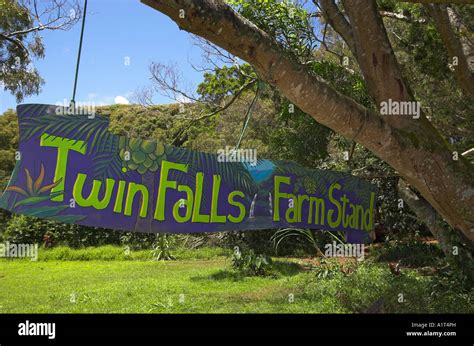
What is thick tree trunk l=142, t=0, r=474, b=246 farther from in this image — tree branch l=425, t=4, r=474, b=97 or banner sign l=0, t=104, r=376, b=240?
banner sign l=0, t=104, r=376, b=240

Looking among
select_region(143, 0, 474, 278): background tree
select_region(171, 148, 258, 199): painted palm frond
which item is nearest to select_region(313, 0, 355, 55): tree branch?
select_region(143, 0, 474, 278): background tree

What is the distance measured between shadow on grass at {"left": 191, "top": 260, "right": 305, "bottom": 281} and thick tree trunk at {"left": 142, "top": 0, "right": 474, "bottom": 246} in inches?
219

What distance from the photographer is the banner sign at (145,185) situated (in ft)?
18.6

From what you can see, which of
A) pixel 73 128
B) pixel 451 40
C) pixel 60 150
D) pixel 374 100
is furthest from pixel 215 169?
pixel 451 40

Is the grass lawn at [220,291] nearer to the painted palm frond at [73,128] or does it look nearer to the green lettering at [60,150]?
the green lettering at [60,150]

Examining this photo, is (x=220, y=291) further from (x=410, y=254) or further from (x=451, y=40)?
(x=410, y=254)

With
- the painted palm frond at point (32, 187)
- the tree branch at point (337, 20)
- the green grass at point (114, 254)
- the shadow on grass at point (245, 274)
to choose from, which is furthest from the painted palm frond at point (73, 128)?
the green grass at point (114, 254)

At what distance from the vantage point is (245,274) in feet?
33.9

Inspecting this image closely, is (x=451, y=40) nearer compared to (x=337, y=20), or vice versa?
(x=337, y=20)

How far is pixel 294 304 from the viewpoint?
721 centimetres

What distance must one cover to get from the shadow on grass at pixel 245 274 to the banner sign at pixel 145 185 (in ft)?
7.01

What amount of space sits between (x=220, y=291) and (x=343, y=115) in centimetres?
497

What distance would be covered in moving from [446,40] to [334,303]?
395cm
